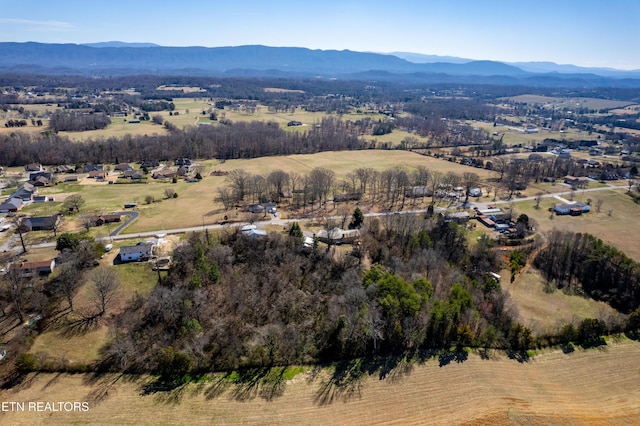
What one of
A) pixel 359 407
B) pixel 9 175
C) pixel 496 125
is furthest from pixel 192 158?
pixel 496 125

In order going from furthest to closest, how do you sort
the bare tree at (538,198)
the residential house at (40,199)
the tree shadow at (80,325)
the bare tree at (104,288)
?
the bare tree at (538,198) → the residential house at (40,199) → the bare tree at (104,288) → the tree shadow at (80,325)

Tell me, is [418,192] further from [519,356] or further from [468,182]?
[519,356]

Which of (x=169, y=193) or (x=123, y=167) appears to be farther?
(x=123, y=167)

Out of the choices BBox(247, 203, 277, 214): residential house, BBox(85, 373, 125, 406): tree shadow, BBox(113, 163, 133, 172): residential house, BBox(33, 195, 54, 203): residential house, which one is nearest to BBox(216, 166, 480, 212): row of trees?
BBox(247, 203, 277, 214): residential house

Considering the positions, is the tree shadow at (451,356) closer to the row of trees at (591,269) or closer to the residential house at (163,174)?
the row of trees at (591,269)

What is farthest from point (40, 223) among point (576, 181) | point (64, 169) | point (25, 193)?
point (576, 181)

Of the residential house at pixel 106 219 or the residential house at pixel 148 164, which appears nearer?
the residential house at pixel 106 219

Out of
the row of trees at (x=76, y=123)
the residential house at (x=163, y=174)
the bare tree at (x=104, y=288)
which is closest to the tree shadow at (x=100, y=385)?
the bare tree at (x=104, y=288)
